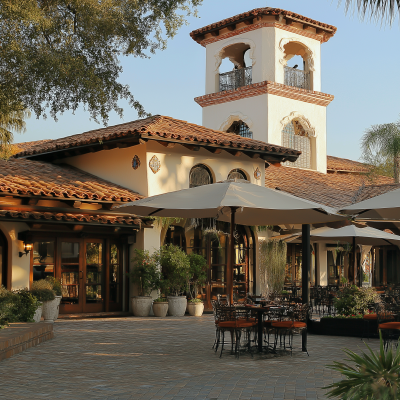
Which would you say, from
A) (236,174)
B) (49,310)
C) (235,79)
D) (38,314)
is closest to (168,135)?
(236,174)

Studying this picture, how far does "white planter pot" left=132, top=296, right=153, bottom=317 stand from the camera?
669 inches

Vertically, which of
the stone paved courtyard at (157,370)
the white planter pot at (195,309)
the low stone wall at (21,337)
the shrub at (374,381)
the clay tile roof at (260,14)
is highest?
the clay tile roof at (260,14)

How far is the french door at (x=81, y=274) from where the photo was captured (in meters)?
16.7

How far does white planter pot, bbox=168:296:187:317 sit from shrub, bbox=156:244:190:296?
247 millimetres

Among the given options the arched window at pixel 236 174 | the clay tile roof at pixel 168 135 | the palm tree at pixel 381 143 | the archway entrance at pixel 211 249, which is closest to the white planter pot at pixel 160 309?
the archway entrance at pixel 211 249

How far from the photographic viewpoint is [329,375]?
7938 mm

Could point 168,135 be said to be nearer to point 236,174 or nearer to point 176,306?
point 236,174

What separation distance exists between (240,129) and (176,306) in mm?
14157

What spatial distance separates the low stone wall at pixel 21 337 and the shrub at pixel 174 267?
555cm

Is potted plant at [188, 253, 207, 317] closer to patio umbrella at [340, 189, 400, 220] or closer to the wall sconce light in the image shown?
the wall sconce light

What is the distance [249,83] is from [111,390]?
2342 cm

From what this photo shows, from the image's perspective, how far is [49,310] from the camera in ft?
49.8

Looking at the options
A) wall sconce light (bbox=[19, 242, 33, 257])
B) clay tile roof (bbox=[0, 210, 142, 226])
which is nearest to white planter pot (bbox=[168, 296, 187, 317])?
clay tile roof (bbox=[0, 210, 142, 226])

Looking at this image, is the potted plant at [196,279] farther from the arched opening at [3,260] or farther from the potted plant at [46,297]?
the arched opening at [3,260]
